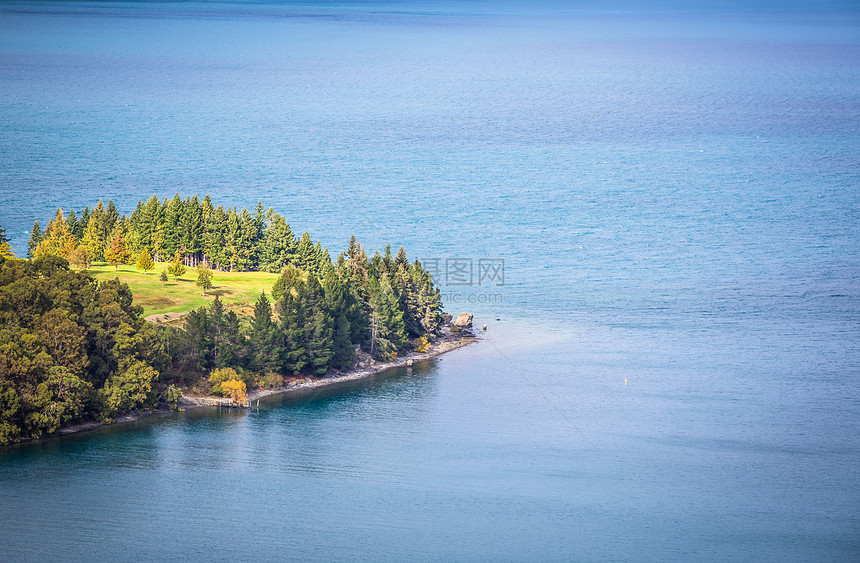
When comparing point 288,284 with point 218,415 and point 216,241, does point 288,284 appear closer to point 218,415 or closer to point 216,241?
point 218,415

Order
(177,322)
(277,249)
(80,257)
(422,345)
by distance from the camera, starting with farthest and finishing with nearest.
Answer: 1. (277,249)
2. (422,345)
3. (80,257)
4. (177,322)

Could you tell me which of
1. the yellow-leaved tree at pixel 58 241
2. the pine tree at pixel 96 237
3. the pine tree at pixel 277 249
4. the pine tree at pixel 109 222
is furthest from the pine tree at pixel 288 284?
the pine tree at pixel 109 222

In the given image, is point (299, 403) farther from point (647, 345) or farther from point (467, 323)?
point (647, 345)

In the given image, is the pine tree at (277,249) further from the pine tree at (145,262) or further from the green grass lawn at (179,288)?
the pine tree at (145,262)

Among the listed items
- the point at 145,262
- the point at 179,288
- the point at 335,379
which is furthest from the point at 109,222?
the point at 335,379

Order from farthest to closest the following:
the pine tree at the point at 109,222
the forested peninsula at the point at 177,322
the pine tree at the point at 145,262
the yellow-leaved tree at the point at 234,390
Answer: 1. the pine tree at the point at 109,222
2. the pine tree at the point at 145,262
3. the yellow-leaved tree at the point at 234,390
4. the forested peninsula at the point at 177,322

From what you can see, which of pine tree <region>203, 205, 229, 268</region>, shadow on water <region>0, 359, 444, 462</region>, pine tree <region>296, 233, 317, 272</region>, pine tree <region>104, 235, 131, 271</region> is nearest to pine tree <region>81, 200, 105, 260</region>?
pine tree <region>104, 235, 131, 271</region>
